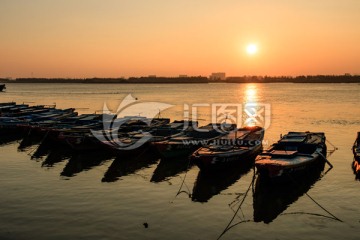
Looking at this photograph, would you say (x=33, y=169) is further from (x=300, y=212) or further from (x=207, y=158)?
(x=300, y=212)

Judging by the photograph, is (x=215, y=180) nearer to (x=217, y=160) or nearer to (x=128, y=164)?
(x=217, y=160)

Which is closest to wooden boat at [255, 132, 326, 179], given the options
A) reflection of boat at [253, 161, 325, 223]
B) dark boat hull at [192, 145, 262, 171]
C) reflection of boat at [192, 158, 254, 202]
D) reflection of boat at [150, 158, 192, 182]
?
reflection of boat at [253, 161, 325, 223]

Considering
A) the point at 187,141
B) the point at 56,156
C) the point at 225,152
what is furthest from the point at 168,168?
the point at 56,156

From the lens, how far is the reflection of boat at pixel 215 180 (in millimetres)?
24047

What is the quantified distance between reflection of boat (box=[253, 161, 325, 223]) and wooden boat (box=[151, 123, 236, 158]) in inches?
322

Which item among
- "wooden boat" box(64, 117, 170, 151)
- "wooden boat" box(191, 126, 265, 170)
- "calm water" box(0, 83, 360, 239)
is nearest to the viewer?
"calm water" box(0, 83, 360, 239)

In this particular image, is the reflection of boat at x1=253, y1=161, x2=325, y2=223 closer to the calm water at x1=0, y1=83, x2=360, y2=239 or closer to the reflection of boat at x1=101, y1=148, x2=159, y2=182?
the calm water at x1=0, y1=83, x2=360, y2=239

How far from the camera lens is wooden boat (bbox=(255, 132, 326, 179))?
24.0m

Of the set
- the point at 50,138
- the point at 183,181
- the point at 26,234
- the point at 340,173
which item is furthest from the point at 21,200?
the point at 340,173

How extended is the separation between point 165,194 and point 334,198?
1050 cm

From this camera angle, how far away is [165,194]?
24047 millimetres

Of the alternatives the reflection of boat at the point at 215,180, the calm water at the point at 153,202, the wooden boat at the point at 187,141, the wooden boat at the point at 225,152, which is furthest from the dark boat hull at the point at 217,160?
the wooden boat at the point at 187,141

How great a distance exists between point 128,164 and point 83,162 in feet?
13.3

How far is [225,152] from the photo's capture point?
1108 inches
